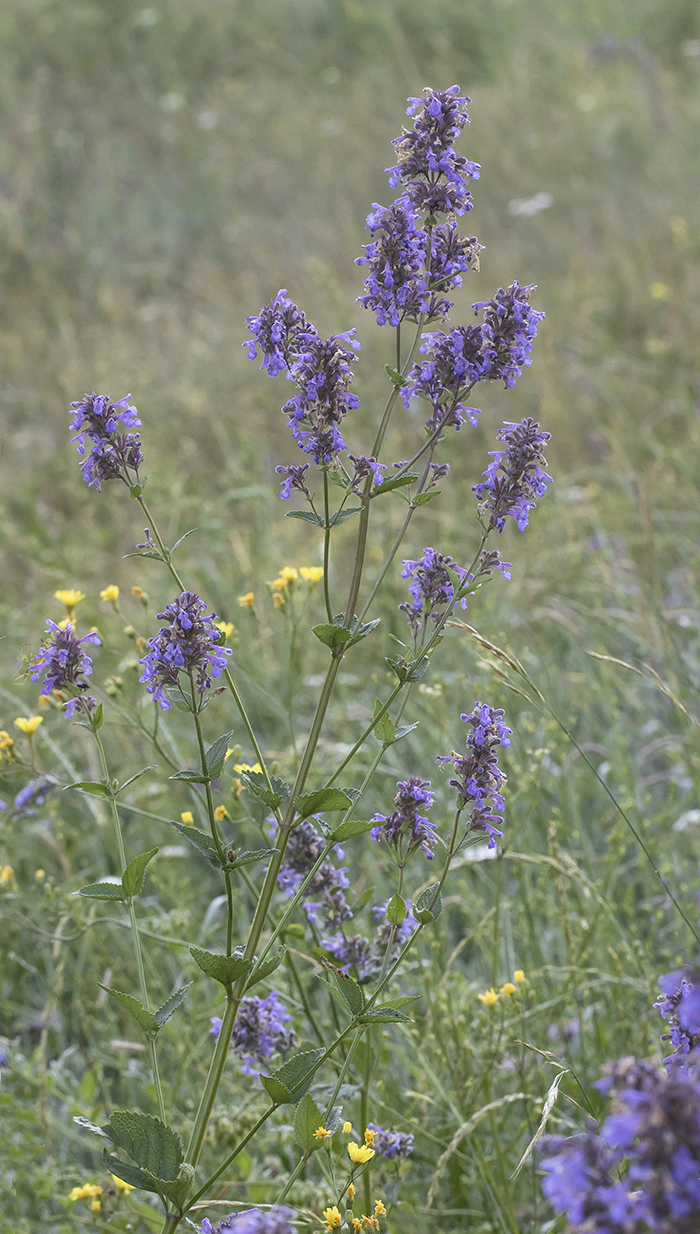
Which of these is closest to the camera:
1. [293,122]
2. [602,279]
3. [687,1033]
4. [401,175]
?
[687,1033]

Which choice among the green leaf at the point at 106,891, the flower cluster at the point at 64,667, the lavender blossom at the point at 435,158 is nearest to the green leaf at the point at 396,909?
the green leaf at the point at 106,891

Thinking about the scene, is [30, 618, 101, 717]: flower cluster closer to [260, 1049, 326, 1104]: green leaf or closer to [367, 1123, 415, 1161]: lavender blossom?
[260, 1049, 326, 1104]: green leaf

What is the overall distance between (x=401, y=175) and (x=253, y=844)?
2064 millimetres

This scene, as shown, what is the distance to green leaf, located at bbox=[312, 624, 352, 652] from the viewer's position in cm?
127

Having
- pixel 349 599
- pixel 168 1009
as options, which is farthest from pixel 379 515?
pixel 168 1009

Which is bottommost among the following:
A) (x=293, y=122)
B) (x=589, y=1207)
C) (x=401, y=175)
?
(x=589, y=1207)

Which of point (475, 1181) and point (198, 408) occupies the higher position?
point (198, 408)

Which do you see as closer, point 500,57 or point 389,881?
point 389,881

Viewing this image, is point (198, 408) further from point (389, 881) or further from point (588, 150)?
point (588, 150)

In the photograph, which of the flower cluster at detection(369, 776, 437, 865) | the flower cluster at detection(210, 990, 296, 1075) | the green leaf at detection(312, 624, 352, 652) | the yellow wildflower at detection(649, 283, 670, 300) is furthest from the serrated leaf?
the yellow wildflower at detection(649, 283, 670, 300)

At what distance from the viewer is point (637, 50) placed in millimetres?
9414

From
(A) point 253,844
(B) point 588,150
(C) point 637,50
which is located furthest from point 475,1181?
(C) point 637,50

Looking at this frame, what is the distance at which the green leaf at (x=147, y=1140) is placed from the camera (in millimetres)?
1221

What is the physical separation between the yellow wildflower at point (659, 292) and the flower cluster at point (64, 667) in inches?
202
